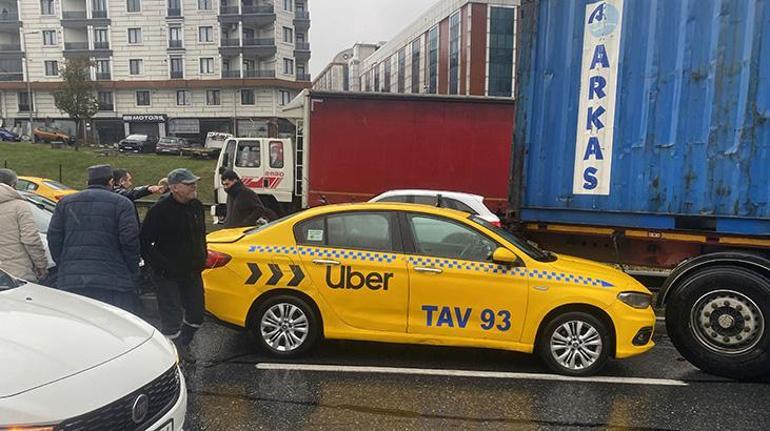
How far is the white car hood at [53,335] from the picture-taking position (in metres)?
2.14

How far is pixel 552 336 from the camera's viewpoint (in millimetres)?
4520

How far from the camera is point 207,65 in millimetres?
52844

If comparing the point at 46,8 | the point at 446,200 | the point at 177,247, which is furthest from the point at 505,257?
the point at 46,8

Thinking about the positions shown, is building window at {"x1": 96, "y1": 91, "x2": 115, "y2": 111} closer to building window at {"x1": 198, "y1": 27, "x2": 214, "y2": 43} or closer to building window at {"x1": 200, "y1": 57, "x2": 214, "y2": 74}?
building window at {"x1": 200, "y1": 57, "x2": 214, "y2": 74}

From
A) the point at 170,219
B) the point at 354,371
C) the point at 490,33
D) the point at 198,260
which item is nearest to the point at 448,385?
the point at 354,371

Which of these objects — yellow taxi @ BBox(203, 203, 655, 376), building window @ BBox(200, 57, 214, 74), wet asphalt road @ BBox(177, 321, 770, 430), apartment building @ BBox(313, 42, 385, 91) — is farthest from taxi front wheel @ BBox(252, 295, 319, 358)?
apartment building @ BBox(313, 42, 385, 91)

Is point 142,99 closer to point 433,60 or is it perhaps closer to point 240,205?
point 433,60

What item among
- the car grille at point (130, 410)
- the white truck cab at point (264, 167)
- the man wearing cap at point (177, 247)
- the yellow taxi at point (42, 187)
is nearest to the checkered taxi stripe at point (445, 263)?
the man wearing cap at point (177, 247)

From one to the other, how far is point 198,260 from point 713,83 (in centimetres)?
456

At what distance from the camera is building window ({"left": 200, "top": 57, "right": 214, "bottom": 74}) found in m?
52.6

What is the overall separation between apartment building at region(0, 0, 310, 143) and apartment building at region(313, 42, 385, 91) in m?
39.1

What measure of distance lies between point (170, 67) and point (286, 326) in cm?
5371

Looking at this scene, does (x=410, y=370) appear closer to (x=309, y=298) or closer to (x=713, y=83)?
(x=309, y=298)

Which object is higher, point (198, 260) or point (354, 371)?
point (198, 260)
